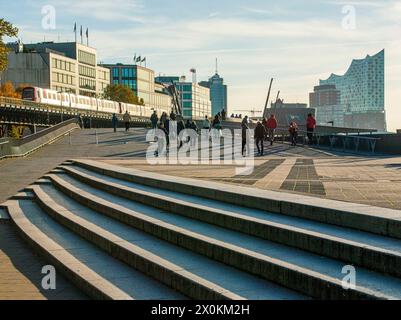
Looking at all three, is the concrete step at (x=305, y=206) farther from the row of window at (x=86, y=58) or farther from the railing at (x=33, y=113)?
the row of window at (x=86, y=58)

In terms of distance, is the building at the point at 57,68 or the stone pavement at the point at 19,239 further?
the building at the point at 57,68

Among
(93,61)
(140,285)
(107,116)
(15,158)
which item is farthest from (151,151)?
(93,61)

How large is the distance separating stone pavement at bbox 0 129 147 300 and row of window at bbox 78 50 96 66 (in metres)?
120

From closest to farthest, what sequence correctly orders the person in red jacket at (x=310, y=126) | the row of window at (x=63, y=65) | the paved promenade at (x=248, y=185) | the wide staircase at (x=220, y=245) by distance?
the wide staircase at (x=220, y=245)
the paved promenade at (x=248, y=185)
the person in red jacket at (x=310, y=126)
the row of window at (x=63, y=65)

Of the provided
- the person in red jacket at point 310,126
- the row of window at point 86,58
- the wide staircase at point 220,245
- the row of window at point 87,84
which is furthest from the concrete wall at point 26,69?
the wide staircase at point 220,245

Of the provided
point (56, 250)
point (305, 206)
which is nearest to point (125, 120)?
point (56, 250)

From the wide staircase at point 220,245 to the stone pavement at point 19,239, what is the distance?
241 mm

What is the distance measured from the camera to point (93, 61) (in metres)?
162

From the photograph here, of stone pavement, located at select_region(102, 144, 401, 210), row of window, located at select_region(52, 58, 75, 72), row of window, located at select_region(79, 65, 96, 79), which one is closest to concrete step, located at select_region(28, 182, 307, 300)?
stone pavement, located at select_region(102, 144, 401, 210)

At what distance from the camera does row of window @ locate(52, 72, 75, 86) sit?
446 feet

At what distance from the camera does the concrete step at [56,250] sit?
280 inches

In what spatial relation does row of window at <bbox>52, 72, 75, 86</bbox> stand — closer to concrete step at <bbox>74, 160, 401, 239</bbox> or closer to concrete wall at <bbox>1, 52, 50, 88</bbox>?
concrete wall at <bbox>1, 52, 50, 88</bbox>

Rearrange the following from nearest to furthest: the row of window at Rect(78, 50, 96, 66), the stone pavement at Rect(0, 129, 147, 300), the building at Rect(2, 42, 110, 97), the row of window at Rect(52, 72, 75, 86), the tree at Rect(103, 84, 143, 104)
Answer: the stone pavement at Rect(0, 129, 147, 300)
the building at Rect(2, 42, 110, 97)
the row of window at Rect(52, 72, 75, 86)
the tree at Rect(103, 84, 143, 104)
the row of window at Rect(78, 50, 96, 66)
